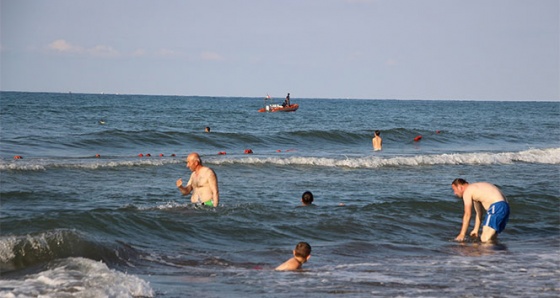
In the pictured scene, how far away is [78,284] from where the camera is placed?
8.52 meters

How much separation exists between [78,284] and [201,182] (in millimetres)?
5982

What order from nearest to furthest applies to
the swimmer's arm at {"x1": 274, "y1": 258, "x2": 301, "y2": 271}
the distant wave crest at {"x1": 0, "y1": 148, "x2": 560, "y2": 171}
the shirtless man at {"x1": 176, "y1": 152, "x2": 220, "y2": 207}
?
1. the swimmer's arm at {"x1": 274, "y1": 258, "x2": 301, "y2": 271}
2. the shirtless man at {"x1": 176, "y1": 152, "x2": 220, "y2": 207}
3. the distant wave crest at {"x1": 0, "y1": 148, "x2": 560, "y2": 171}

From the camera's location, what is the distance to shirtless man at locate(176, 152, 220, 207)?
14156mm

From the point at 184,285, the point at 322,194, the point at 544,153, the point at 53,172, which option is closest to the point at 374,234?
the point at 322,194

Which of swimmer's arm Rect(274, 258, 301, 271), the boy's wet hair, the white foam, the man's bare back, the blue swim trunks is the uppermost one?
the man's bare back

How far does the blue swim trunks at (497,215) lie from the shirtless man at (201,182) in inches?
188

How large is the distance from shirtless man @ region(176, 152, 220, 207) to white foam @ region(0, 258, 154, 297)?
4.87 meters

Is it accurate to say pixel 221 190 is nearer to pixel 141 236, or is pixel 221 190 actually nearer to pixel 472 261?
pixel 141 236

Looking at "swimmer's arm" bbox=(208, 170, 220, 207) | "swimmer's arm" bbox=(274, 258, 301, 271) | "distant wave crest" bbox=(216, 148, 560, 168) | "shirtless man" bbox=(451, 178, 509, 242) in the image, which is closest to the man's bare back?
"shirtless man" bbox=(451, 178, 509, 242)

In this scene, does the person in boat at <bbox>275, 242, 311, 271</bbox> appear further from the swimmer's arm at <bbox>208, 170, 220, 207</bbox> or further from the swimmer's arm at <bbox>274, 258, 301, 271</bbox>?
the swimmer's arm at <bbox>208, 170, 220, 207</bbox>

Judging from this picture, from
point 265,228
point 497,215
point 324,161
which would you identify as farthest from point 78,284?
point 324,161

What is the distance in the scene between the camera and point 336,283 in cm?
941

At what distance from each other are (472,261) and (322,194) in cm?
768

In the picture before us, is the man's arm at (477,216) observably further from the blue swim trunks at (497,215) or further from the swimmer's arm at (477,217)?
the blue swim trunks at (497,215)
